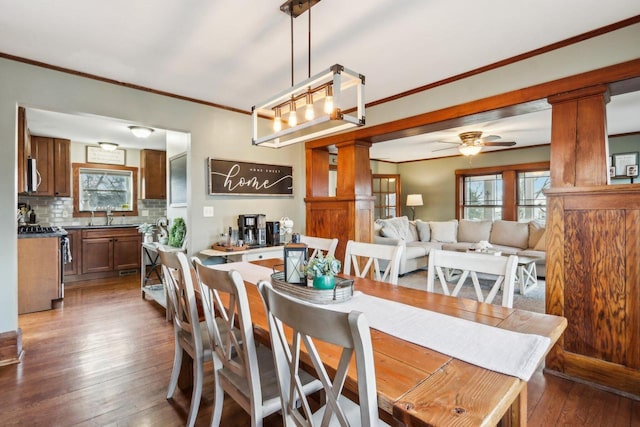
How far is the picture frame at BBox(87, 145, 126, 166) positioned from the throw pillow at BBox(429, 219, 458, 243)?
5.94 meters

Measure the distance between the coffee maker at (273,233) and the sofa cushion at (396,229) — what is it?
255 cm

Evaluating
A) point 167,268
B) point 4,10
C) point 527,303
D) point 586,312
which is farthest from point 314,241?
point 527,303

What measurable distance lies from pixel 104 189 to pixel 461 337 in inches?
250

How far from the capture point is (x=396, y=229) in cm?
598

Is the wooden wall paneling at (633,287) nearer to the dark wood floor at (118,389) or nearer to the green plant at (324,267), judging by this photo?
the dark wood floor at (118,389)

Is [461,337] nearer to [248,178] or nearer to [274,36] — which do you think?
[274,36]

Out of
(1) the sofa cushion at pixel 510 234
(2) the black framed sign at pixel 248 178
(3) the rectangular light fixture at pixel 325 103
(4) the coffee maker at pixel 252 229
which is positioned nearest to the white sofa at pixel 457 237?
(1) the sofa cushion at pixel 510 234

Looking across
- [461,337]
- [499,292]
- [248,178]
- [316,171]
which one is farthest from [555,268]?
[248,178]

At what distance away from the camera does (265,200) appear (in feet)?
12.8

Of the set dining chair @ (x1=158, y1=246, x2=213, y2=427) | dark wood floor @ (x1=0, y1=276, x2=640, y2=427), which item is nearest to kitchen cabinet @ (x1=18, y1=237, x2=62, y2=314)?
dark wood floor @ (x1=0, y1=276, x2=640, y2=427)

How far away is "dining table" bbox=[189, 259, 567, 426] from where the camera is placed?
755 millimetres

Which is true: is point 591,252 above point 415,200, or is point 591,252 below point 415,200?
below

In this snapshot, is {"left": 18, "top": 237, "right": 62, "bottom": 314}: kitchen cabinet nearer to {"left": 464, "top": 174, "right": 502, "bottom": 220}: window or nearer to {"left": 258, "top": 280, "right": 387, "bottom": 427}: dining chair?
{"left": 258, "top": 280, "right": 387, "bottom": 427}: dining chair

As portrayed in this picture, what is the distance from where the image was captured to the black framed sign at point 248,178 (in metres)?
3.45
